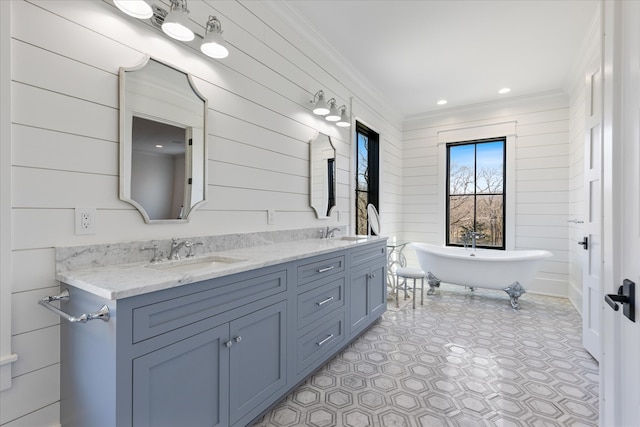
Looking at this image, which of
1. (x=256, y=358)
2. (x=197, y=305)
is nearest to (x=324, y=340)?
(x=256, y=358)

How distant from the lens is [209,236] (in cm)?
198

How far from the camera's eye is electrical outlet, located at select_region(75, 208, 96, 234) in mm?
1375

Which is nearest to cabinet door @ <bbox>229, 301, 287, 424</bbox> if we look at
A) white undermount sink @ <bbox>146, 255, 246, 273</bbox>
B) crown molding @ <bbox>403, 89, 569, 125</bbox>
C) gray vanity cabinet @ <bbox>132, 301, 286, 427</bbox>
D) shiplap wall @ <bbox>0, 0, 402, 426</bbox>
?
gray vanity cabinet @ <bbox>132, 301, 286, 427</bbox>

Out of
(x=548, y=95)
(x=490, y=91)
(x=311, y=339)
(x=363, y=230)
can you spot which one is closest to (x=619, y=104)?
(x=311, y=339)

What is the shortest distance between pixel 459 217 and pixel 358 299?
329 cm

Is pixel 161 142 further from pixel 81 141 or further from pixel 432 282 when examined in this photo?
pixel 432 282

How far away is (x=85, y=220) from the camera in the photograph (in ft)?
4.58

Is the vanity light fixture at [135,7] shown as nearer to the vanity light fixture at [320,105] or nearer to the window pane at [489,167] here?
the vanity light fixture at [320,105]

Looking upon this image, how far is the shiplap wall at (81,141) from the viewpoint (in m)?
1.22

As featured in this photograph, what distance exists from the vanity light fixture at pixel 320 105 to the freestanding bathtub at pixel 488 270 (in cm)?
257

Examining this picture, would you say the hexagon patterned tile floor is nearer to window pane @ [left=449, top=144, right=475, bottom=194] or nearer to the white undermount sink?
the white undermount sink

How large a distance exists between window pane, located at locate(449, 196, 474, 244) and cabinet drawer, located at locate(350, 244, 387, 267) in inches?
100

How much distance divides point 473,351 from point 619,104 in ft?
7.55

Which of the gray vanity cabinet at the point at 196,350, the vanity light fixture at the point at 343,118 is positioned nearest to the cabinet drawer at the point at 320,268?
the gray vanity cabinet at the point at 196,350
